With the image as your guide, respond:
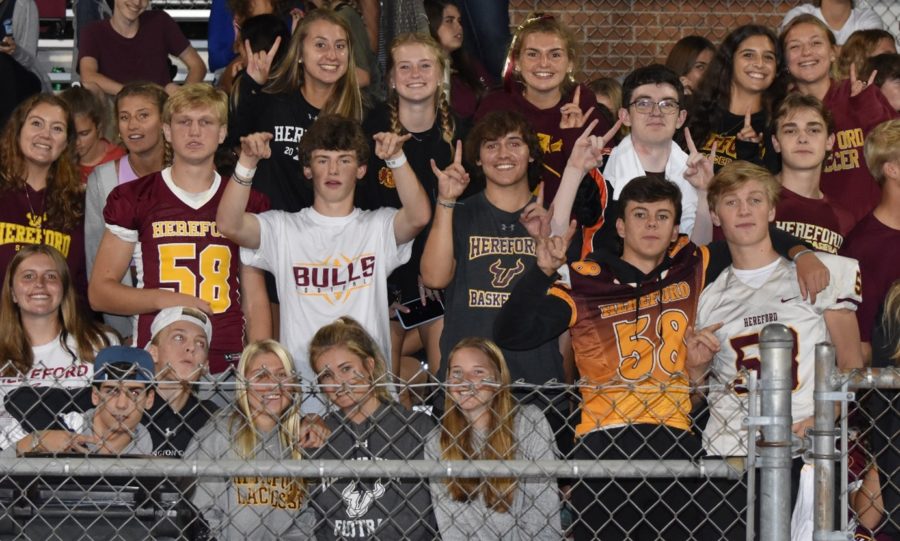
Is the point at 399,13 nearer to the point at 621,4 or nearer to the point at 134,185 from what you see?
the point at 134,185

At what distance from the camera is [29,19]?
8.02 m

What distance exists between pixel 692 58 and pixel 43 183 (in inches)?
134

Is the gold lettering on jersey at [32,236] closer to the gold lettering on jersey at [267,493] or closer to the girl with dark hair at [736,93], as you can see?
the gold lettering on jersey at [267,493]

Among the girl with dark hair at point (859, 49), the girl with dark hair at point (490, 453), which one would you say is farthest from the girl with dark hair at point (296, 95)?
the girl with dark hair at point (859, 49)

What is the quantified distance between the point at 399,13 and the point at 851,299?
3160 millimetres

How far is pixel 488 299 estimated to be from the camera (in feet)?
18.4

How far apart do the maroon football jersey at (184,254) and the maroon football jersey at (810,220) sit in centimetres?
219

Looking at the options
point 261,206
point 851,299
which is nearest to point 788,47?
point 851,299

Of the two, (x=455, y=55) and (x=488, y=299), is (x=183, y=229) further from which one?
(x=455, y=55)

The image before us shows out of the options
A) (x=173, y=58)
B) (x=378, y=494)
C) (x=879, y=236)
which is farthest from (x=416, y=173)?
(x=173, y=58)

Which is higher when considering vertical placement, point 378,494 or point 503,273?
point 503,273

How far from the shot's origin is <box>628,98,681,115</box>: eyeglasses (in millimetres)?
5977

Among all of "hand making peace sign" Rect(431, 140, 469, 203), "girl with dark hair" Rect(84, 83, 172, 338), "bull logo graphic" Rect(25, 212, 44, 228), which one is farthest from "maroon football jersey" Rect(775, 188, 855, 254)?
"bull logo graphic" Rect(25, 212, 44, 228)

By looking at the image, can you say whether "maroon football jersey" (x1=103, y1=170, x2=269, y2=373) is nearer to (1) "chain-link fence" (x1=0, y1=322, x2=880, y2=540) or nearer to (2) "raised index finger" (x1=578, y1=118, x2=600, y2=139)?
(1) "chain-link fence" (x1=0, y1=322, x2=880, y2=540)
